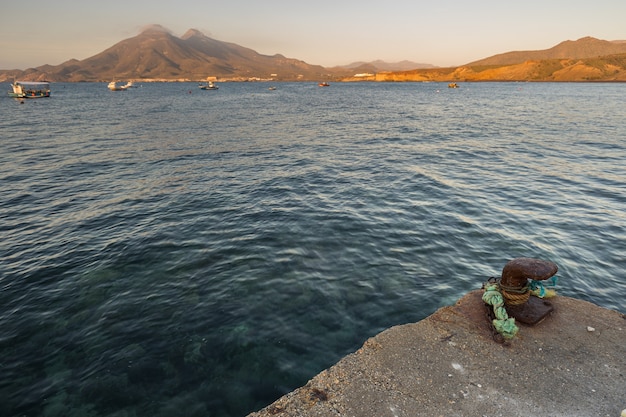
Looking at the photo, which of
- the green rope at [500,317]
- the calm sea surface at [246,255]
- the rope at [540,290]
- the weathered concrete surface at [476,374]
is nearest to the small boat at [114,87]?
the calm sea surface at [246,255]

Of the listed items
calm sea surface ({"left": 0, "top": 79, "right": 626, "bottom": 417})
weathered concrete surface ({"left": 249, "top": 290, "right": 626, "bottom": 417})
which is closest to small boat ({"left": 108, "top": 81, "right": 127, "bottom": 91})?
calm sea surface ({"left": 0, "top": 79, "right": 626, "bottom": 417})

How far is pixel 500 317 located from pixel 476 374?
69.7 inches

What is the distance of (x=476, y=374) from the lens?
7.05 meters

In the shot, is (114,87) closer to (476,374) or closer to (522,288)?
(522,288)

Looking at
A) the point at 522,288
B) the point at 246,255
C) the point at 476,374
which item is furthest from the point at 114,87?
the point at 476,374

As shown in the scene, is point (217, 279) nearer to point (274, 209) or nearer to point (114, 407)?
point (114, 407)

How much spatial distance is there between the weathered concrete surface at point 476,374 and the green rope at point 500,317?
0.30 meters

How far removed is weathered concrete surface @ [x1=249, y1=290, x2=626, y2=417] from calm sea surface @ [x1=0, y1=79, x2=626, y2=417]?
6.47 feet

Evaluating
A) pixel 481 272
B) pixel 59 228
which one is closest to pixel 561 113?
pixel 481 272

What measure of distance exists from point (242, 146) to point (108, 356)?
104 feet

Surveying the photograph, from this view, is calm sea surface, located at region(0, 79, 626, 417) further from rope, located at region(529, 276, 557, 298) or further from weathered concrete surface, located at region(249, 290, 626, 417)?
rope, located at region(529, 276, 557, 298)

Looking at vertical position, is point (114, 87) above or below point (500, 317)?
above

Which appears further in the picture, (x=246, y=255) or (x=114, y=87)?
(x=114, y=87)

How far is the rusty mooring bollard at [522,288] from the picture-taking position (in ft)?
26.7
